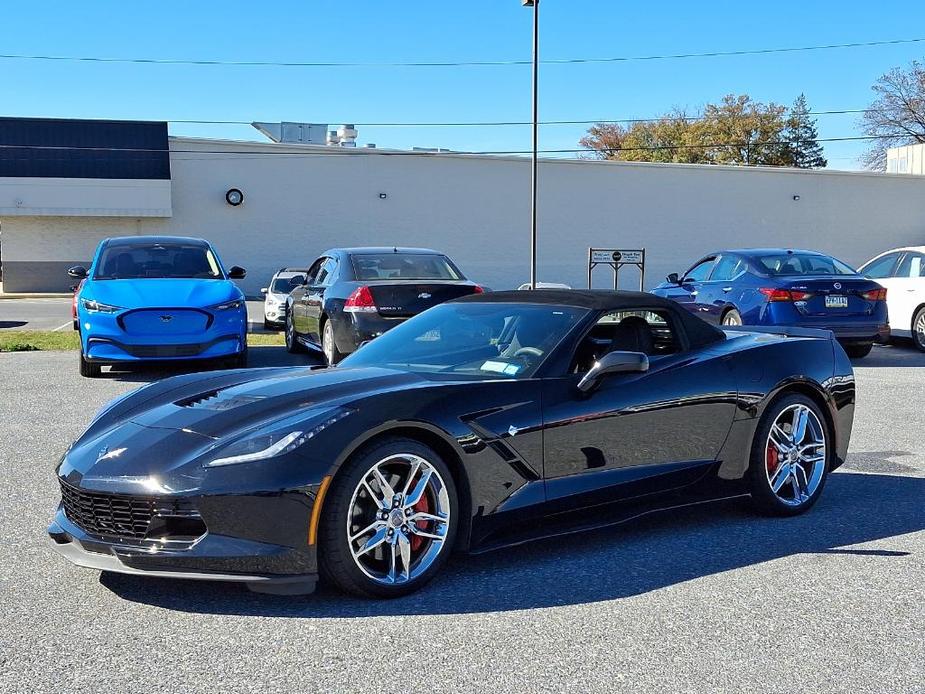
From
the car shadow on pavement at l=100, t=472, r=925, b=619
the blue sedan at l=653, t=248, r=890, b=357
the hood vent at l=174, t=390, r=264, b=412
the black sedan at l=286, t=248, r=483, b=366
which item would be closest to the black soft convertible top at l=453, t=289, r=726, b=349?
the car shadow on pavement at l=100, t=472, r=925, b=619

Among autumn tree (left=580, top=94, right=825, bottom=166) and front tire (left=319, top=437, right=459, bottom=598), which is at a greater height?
autumn tree (left=580, top=94, right=825, bottom=166)

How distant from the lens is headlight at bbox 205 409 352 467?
4027 millimetres

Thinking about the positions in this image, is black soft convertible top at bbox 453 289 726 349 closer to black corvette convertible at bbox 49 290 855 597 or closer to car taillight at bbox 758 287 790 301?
black corvette convertible at bbox 49 290 855 597

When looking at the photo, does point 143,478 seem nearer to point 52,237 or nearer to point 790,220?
point 52,237

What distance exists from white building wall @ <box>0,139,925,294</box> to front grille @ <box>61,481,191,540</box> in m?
34.7

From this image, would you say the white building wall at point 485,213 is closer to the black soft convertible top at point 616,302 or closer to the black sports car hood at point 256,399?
the black soft convertible top at point 616,302

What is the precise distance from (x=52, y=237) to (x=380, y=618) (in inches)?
1464

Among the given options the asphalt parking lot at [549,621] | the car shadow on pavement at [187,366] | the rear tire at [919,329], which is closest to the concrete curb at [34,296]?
the car shadow on pavement at [187,366]

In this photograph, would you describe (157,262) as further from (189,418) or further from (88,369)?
(189,418)

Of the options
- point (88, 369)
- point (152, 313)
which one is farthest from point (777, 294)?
point (88, 369)

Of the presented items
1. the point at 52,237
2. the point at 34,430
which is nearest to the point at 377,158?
the point at 52,237

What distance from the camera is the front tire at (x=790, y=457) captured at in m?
5.62

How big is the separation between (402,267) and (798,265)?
18.1ft

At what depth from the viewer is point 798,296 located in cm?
1312
